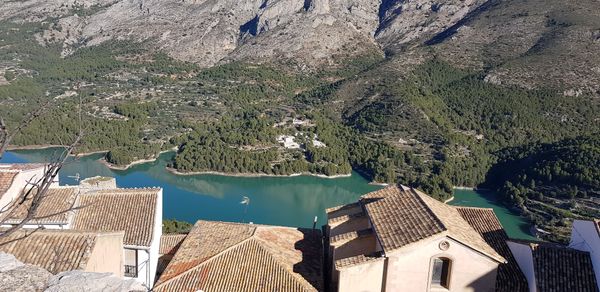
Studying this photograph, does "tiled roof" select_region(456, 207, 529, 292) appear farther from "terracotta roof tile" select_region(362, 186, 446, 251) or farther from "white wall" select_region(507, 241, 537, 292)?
"terracotta roof tile" select_region(362, 186, 446, 251)

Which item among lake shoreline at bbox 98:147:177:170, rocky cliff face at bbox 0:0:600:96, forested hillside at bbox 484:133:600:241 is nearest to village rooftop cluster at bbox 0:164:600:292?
forested hillside at bbox 484:133:600:241

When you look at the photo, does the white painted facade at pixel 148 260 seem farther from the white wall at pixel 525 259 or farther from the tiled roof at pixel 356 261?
the white wall at pixel 525 259

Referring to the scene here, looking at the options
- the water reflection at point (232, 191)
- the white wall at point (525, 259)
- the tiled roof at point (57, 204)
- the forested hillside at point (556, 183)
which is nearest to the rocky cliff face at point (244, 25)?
the water reflection at point (232, 191)

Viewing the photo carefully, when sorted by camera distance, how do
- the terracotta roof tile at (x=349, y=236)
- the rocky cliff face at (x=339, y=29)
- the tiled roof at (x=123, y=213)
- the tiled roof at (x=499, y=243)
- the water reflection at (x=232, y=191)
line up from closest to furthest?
1. the tiled roof at (x=499, y=243)
2. the terracotta roof tile at (x=349, y=236)
3. the tiled roof at (x=123, y=213)
4. the water reflection at (x=232, y=191)
5. the rocky cliff face at (x=339, y=29)

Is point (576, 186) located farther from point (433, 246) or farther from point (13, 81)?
point (13, 81)

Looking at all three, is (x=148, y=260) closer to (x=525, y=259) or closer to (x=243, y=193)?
(x=525, y=259)

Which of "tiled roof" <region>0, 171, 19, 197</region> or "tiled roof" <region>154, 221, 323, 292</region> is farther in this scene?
"tiled roof" <region>0, 171, 19, 197</region>

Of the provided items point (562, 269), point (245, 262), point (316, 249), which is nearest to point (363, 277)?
point (245, 262)
